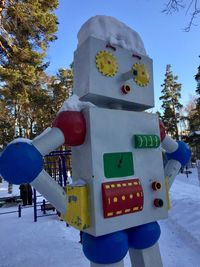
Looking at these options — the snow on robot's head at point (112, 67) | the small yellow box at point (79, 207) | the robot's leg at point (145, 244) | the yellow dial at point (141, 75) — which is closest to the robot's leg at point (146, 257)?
the robot's leg at point (145, 244)

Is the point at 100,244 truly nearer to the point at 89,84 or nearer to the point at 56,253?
the point at 89,84

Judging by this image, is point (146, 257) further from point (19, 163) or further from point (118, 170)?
point (19, 163)

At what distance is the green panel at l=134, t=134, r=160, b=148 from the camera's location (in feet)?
7.78

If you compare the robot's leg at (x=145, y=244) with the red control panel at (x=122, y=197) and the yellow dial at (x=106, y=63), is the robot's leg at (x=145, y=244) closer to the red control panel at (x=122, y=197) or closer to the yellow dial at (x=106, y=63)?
the red control panel at (x=122, y=197)

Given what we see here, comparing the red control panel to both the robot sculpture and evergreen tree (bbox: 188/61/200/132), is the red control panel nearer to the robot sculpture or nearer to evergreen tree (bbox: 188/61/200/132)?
the robot sculpture

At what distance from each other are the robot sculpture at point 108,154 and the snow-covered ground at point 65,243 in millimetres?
1661

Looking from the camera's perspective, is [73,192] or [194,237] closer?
[73,192]

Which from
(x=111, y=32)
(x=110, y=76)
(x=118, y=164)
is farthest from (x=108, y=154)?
(x=111, y=32)

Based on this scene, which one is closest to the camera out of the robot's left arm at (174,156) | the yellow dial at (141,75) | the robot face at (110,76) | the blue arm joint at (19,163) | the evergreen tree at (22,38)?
the blue arm joint at (19,163)

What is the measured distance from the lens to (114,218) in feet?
7.00

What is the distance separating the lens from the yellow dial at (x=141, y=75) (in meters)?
2.55

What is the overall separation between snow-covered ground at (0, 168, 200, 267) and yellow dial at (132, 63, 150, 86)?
99.7 inches

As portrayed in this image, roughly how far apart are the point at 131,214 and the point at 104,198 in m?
0.36

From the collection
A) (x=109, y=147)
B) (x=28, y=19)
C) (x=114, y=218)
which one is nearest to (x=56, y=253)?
(x=114, y=218)
